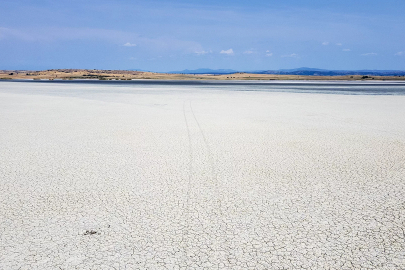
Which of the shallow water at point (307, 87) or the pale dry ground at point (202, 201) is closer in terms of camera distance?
the pale dry ground at point (202, 201)

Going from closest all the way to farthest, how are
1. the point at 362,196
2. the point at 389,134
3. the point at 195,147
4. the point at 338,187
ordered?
the point at 362,196, the point at 338,187, the point at 195,147, the point at 389,134

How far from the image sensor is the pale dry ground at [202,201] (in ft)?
11.9

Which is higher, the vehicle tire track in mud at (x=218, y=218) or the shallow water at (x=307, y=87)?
the shallow water at (x=307, y=87)

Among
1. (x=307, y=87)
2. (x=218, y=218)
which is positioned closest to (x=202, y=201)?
(x=218, y=218)

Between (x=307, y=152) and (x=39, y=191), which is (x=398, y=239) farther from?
(x=39, y=191)

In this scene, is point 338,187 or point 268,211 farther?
point 338,187

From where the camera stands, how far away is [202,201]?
16.6 ft

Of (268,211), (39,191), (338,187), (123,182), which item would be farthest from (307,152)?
(39,191)

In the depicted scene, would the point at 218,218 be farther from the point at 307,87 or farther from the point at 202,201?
the point at 307,87

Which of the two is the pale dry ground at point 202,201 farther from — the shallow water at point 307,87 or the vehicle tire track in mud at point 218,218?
the shallow water at point 307,87

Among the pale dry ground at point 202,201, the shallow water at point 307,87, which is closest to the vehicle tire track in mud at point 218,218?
the pale dry ground at point 202,201

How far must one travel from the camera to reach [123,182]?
5.93m

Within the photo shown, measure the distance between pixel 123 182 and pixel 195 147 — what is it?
2.95 metres

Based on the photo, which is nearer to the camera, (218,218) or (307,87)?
(218,218)
